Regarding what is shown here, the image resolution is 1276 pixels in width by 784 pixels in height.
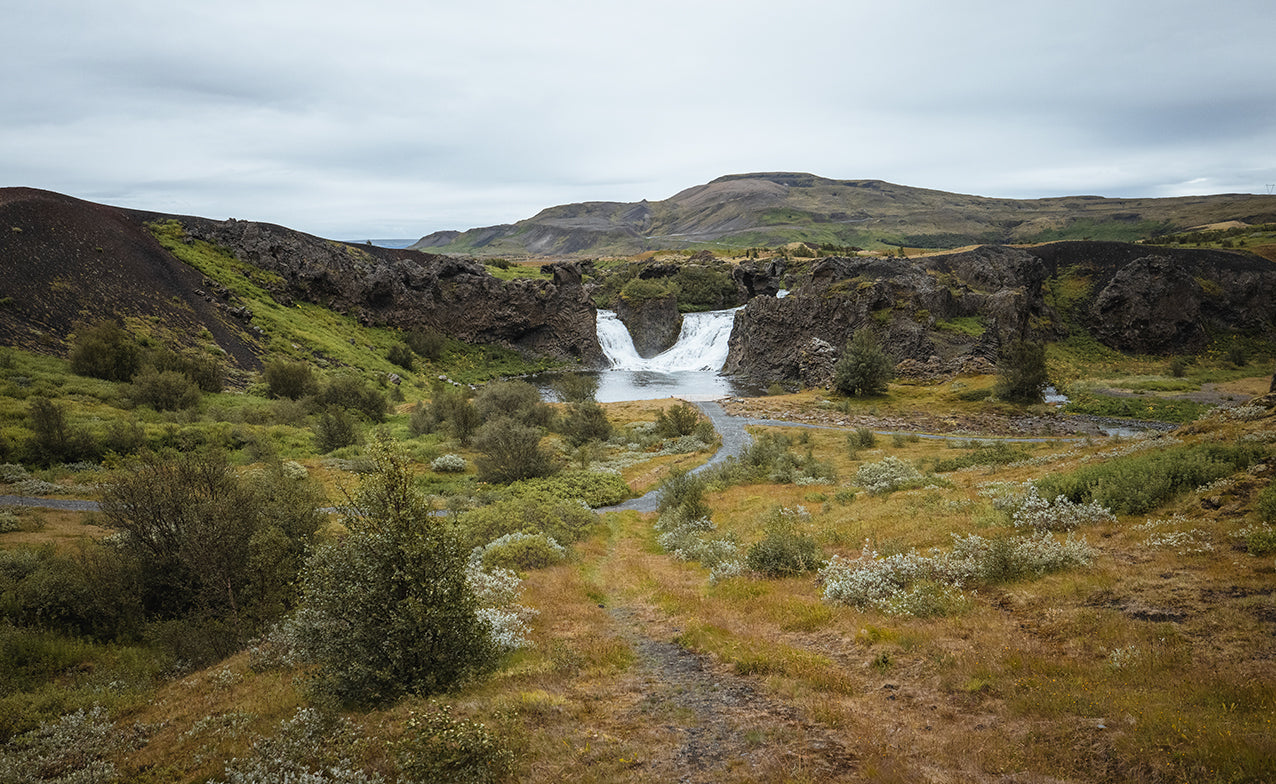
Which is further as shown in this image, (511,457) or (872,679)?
(511,457)

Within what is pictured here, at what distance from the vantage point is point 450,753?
19.9 ft

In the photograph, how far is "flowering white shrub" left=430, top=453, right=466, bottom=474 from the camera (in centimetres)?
2925

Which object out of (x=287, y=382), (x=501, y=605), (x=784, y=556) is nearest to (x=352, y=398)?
(x=287, y=382)

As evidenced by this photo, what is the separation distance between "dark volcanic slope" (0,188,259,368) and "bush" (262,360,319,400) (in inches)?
300

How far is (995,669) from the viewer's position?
7359 millimetres

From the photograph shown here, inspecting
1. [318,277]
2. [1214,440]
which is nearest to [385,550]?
[1214,440]

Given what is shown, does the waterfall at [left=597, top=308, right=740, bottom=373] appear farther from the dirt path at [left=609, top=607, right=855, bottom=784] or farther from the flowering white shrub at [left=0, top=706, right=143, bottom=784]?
the flowering white shrub at [left=0, top=706, right=143, bottom=784]

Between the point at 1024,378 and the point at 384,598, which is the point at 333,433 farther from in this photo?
the point at 1024,378

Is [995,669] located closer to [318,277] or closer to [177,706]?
[177,706]

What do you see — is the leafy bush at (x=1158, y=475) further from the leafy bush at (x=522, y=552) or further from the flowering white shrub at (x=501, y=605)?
the leafy bush at (x=522, y=552)

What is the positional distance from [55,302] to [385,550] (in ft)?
163

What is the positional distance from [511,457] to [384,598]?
65.8ft

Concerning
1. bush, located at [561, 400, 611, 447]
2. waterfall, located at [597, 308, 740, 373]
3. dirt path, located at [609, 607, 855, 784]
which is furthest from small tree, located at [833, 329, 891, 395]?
dirt path, located at [609, 607, 855, 784]

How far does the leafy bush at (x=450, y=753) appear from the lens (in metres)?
5.98
